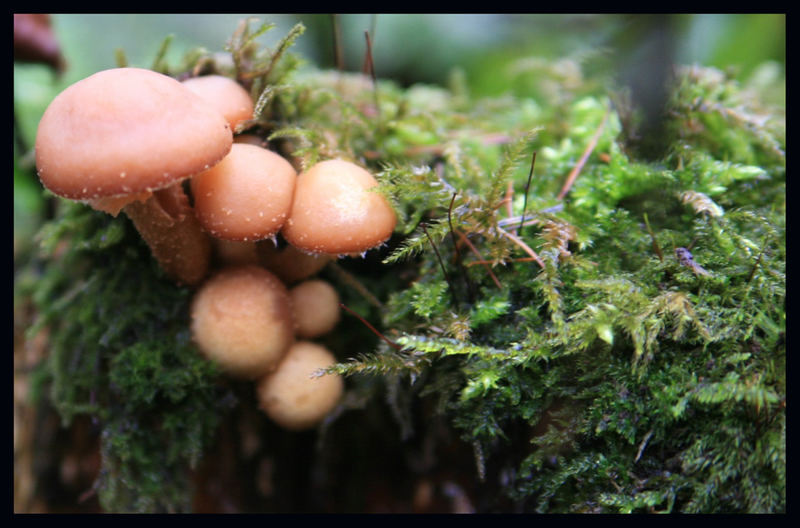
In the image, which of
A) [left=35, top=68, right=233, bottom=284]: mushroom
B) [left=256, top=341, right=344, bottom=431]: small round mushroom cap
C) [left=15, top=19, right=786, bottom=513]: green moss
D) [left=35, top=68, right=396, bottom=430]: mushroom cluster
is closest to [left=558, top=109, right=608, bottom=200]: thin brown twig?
[left=15, top=19, right=786, bottom=513]: green moss

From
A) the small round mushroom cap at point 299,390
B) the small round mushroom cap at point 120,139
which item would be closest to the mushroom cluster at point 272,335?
the small round mushroom cap at point 299,390

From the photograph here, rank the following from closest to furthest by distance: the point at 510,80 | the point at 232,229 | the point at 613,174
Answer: the point at 232,229, the point at 613,174, the point at 510,80

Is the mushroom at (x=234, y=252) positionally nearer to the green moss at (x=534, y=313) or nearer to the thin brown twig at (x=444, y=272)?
the green moss at (x=534, y=313)

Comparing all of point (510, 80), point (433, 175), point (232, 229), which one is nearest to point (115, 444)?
point (232, 229)

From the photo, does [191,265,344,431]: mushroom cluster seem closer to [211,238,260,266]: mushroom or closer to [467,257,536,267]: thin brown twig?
[211,238,260,266]: mushroom

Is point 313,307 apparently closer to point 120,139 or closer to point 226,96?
point 226,96

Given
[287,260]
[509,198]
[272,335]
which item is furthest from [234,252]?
[509,198]

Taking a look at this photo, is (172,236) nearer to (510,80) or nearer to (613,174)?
(613,174)
